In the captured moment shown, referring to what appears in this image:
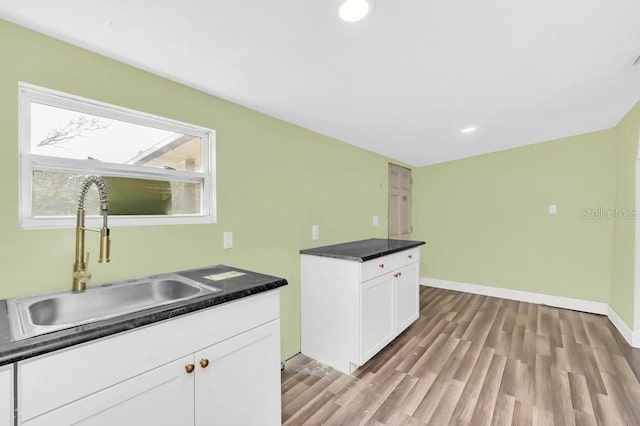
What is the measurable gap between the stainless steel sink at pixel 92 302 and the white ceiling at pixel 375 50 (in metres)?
1.16

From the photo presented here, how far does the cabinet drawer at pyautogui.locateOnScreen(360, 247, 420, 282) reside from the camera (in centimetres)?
216

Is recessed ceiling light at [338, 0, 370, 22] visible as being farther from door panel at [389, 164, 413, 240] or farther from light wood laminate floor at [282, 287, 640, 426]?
door panel at [389, 164, 413, 240]

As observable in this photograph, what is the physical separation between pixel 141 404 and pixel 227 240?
103cm

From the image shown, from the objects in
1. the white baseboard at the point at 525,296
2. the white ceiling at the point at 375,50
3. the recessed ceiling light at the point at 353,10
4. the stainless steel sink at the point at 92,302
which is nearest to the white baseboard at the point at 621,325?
the white baseboard at the point at 525,296

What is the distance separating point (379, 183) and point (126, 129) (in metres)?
2.84

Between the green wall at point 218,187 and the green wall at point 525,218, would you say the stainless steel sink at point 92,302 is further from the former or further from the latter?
the green wall at point 525,218

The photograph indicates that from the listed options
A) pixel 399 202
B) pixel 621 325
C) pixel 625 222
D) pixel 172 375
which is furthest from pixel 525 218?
pixel 172 375

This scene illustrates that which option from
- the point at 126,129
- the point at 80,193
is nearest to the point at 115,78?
the point at 126,129

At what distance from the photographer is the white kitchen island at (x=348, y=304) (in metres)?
2.13

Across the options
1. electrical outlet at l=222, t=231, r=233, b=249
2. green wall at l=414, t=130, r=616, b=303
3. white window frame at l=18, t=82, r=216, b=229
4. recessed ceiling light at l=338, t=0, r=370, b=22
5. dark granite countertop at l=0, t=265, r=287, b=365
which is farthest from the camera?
green wall at l=414, t=130, r=616, b=303

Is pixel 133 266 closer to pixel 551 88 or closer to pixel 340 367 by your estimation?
pixel 340 367

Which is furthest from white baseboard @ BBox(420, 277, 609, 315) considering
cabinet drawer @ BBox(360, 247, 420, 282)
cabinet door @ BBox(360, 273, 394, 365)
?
cabinet door @ BBox(360, 273, 394, 365)

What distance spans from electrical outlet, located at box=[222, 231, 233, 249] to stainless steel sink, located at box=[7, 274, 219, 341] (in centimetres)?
39

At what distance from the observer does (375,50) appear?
142cm
